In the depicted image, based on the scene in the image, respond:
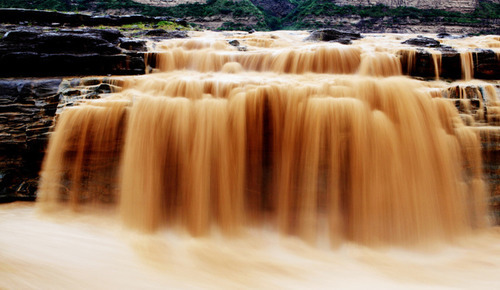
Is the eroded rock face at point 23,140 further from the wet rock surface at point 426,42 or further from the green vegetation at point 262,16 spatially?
the green vegetation at point 262,16

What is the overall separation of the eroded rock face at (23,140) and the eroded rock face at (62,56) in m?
0.89

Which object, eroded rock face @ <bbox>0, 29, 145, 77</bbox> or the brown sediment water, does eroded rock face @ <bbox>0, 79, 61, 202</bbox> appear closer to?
the brown sediment water

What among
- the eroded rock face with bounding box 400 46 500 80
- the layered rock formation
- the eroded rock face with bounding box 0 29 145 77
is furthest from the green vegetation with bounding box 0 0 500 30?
the eroded rock face with bounding box 400 46 500 80

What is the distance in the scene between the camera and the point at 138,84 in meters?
3.89

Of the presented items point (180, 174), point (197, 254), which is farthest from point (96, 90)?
point (197, 254)

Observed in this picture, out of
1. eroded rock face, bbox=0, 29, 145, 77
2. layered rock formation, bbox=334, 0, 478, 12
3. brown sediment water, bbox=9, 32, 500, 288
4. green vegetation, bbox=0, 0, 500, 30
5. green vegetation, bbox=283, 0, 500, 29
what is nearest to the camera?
brown sediment water, bbox=9, 32, 500, 288

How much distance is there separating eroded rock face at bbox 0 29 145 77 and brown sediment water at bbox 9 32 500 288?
4.65 ft

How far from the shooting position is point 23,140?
3.68 m

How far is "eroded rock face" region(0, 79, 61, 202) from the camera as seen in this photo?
3596 millimetres

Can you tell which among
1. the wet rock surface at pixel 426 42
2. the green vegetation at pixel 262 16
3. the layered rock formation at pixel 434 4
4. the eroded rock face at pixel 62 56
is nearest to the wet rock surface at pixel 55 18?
the eroded rock face at pixel 62 56

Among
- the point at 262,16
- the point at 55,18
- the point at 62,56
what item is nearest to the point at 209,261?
the point at 62,56

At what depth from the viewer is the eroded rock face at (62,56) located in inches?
174

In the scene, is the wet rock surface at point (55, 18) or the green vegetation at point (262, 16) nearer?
the wet rock surface at point (55, 18)

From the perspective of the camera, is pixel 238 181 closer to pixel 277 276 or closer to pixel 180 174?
pixel 180 174
